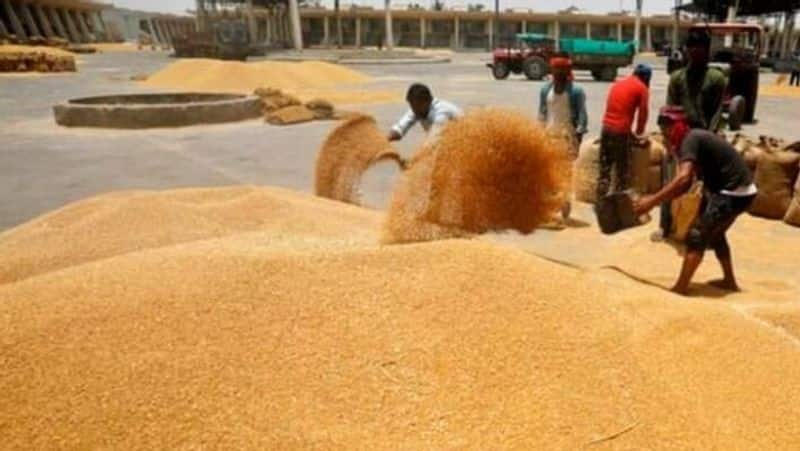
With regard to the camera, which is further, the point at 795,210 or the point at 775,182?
the point at 775,182

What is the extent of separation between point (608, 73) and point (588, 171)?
800 inches

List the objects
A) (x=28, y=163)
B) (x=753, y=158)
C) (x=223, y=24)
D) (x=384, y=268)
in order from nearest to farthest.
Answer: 1. (x=384, y=268)
2. (x=753, y=158)
3. (x=28, y=163)
4. (x=223, y=24)

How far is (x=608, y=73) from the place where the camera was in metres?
25.1

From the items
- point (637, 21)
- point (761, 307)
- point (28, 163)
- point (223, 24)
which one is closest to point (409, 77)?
point (28, 163)

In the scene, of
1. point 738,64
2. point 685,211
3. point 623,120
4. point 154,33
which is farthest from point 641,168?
point 154,33

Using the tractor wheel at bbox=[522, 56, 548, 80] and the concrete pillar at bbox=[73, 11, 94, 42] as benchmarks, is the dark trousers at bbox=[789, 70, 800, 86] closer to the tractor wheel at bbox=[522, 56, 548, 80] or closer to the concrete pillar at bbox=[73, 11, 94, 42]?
the tractor wheel at bbox=[522, 56, 548, 80]

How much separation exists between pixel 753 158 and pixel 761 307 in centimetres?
263

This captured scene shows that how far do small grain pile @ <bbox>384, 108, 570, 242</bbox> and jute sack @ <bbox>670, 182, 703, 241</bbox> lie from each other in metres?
1.62

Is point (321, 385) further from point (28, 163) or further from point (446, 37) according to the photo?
point (446, 37)

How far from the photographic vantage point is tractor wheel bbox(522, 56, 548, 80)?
24359mm

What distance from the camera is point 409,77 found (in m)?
25.6

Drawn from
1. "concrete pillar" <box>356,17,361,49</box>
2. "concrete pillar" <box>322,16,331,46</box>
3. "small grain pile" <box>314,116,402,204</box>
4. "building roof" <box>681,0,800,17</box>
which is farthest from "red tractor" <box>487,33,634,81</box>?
"concrete pillar" <box>322,16,331,46</box>

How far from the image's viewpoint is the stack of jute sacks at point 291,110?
11.9 meters

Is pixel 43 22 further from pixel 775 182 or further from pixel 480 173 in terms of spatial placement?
pixel 480 173
